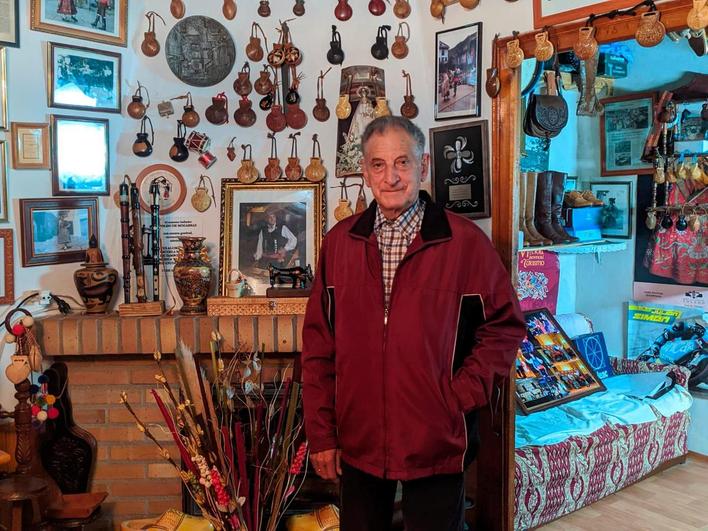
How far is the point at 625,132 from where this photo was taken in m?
3.87

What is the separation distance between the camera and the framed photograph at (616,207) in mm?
3867

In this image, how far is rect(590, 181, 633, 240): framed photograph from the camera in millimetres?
3867

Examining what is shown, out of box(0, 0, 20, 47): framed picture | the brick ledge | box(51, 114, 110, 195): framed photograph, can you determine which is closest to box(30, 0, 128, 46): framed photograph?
box(0, 0, 20, 47): framed picture

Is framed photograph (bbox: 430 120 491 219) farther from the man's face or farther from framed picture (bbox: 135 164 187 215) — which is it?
framed picture (bbox: 135 164 187 215)

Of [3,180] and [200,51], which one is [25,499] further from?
[200,51]

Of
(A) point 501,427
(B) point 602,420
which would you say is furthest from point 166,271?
(B) point 602,420

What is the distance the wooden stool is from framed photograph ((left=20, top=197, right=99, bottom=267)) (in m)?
0.75

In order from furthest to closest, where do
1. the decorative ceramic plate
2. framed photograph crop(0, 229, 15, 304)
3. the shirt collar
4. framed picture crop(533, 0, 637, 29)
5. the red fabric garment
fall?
the red fabric garment → the decorative ceramic plate → framed photograph crop(0, 229, 15, 304) → framed picture crop(533, 0, 637, 29) → the shirt collar

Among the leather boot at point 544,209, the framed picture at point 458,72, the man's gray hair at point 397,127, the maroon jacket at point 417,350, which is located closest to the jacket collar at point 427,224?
the maroon jacket at point 417,350

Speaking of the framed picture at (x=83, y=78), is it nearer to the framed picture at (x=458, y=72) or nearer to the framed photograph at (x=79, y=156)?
the framed photograph at (x=79, y=156)

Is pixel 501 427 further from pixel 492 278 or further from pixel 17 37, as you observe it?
pixel 17 37

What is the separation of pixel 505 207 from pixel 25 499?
1820mm

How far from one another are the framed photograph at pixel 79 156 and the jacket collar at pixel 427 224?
127 centimetres

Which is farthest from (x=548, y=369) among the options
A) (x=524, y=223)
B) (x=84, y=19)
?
(x=84, y=19)
